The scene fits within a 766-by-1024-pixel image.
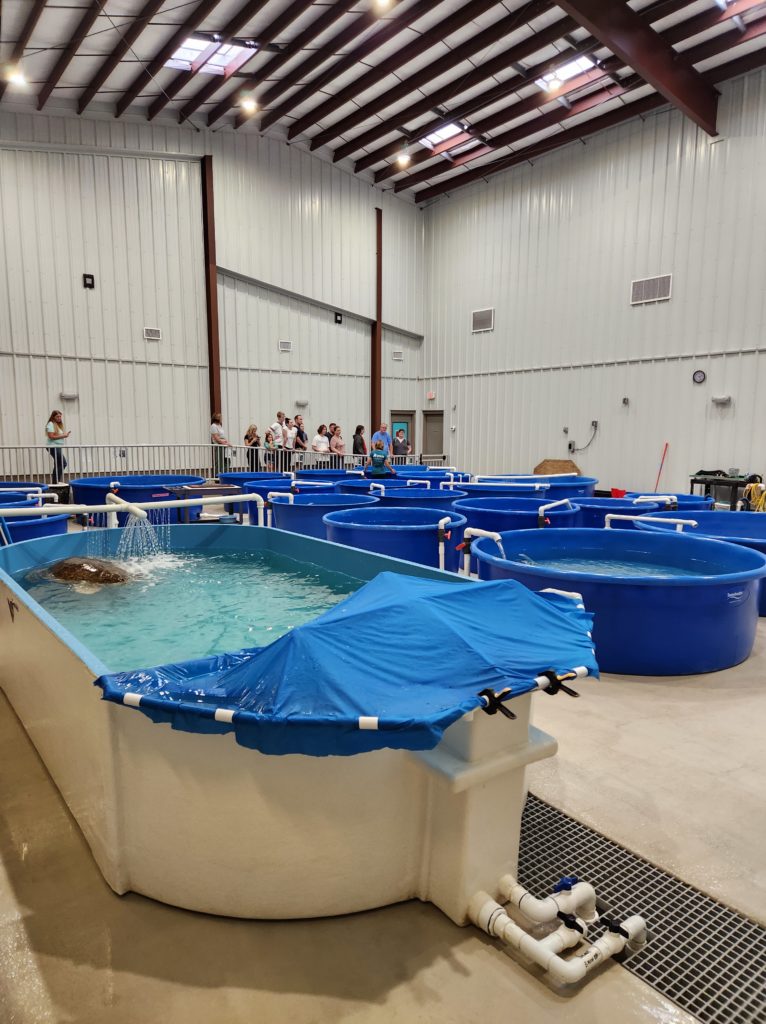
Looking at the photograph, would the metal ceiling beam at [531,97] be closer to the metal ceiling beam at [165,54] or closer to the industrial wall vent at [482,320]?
the industrial wall vent at [482,320]

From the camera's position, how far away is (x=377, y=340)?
49.5ft

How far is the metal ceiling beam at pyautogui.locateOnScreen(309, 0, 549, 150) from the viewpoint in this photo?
8902mm

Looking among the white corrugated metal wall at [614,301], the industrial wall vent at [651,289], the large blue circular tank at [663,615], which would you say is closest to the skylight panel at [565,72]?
the white corrugated metal wall at [614,301]

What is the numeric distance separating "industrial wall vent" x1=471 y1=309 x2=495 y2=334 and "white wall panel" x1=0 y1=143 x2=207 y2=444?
6269 millimetres

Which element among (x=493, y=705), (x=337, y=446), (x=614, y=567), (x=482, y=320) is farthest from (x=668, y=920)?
(x=482, y=320)

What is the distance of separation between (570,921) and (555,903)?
0.16 feet

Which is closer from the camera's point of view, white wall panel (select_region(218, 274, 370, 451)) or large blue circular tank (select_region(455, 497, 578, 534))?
large blue circular tank (select_region(455, 497, 578, 534))

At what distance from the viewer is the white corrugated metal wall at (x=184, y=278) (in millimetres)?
10781

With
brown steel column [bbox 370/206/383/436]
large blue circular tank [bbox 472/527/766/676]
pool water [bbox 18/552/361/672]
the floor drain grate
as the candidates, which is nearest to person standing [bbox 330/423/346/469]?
brown steel column [bbox 370/206/383/436]

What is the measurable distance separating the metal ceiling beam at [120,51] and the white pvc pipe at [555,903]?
10.0 m

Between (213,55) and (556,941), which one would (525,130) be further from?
(556,941)

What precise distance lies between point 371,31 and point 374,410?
756 cm

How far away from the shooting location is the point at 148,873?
1737 millimetres

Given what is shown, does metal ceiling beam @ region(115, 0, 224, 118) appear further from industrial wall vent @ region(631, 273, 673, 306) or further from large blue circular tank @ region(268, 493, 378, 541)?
industrial wall vent @ region(631, 273, 673, 306)
